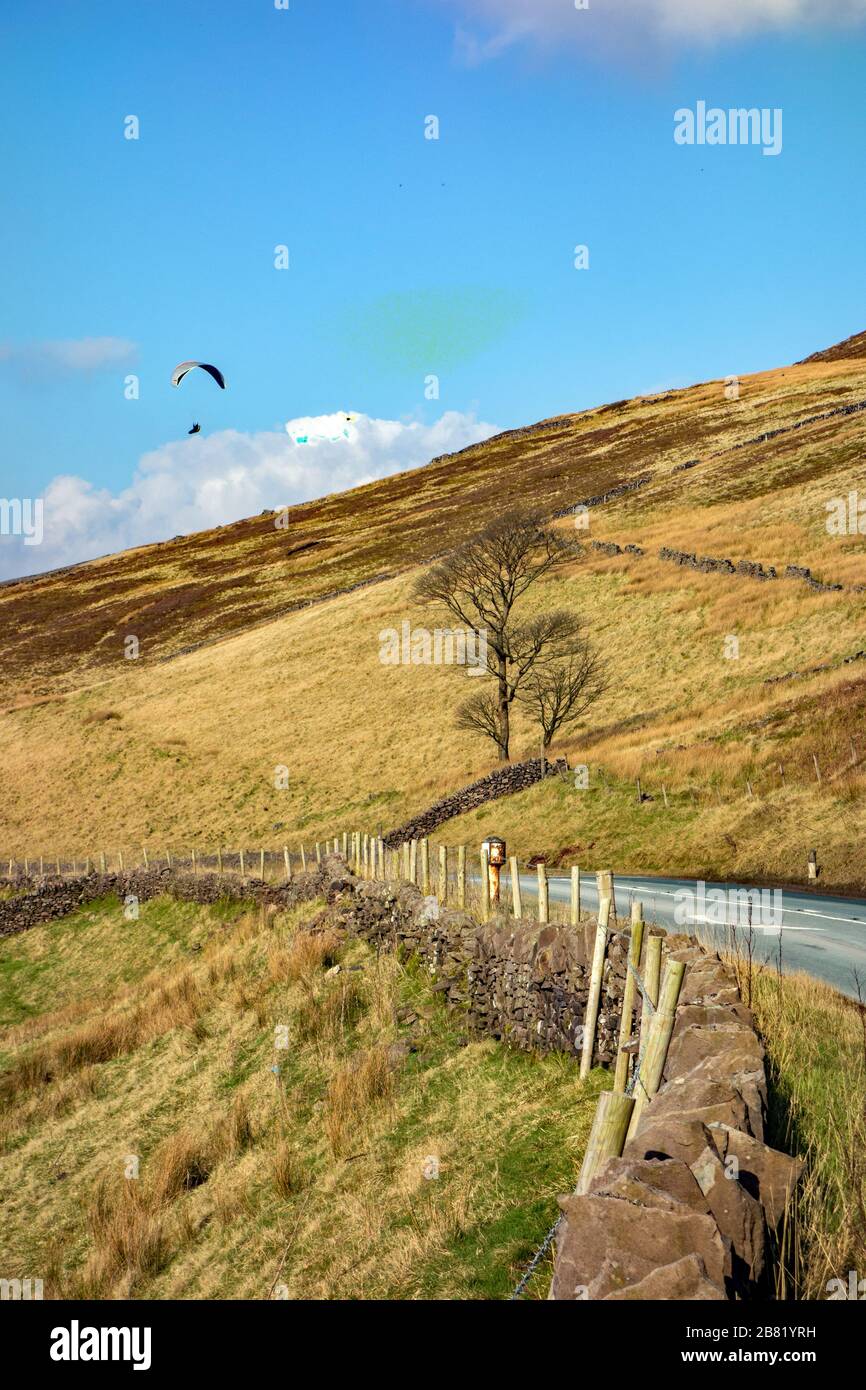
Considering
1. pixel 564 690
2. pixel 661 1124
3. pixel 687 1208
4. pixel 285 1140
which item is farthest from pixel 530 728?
pixel 687 1208

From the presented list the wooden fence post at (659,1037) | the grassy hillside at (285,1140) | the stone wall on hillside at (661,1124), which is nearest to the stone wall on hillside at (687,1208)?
the stone wall on hillside at (661,1124)

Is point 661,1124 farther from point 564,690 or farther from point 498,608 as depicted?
point 498,608

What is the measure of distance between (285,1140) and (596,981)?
4768 millimetres

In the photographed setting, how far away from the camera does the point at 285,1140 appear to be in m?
12.6

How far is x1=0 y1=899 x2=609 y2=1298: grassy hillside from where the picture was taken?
9.26 meters

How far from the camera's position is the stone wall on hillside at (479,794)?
40.4 meters

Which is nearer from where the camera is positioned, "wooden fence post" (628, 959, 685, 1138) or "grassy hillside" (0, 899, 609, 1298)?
"wooden fence post" (628, 959, 685, 1138)

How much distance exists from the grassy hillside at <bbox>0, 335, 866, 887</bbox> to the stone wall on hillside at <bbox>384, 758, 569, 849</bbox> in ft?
4.52

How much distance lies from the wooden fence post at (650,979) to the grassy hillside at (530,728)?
61.3ft

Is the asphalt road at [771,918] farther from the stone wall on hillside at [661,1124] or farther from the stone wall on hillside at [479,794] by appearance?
the stone wall on hillside at [479,794]

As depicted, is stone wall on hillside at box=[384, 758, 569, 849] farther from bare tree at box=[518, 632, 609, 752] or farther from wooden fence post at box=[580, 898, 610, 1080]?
wooden fence post at box=[580, 898, 610, 1080]

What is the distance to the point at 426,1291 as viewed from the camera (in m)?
8.12

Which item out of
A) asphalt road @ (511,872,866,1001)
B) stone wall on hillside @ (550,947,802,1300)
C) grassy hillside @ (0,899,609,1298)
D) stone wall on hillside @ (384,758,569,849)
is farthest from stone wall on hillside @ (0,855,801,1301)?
stone wall on hillside @ (384,758,569,849)
